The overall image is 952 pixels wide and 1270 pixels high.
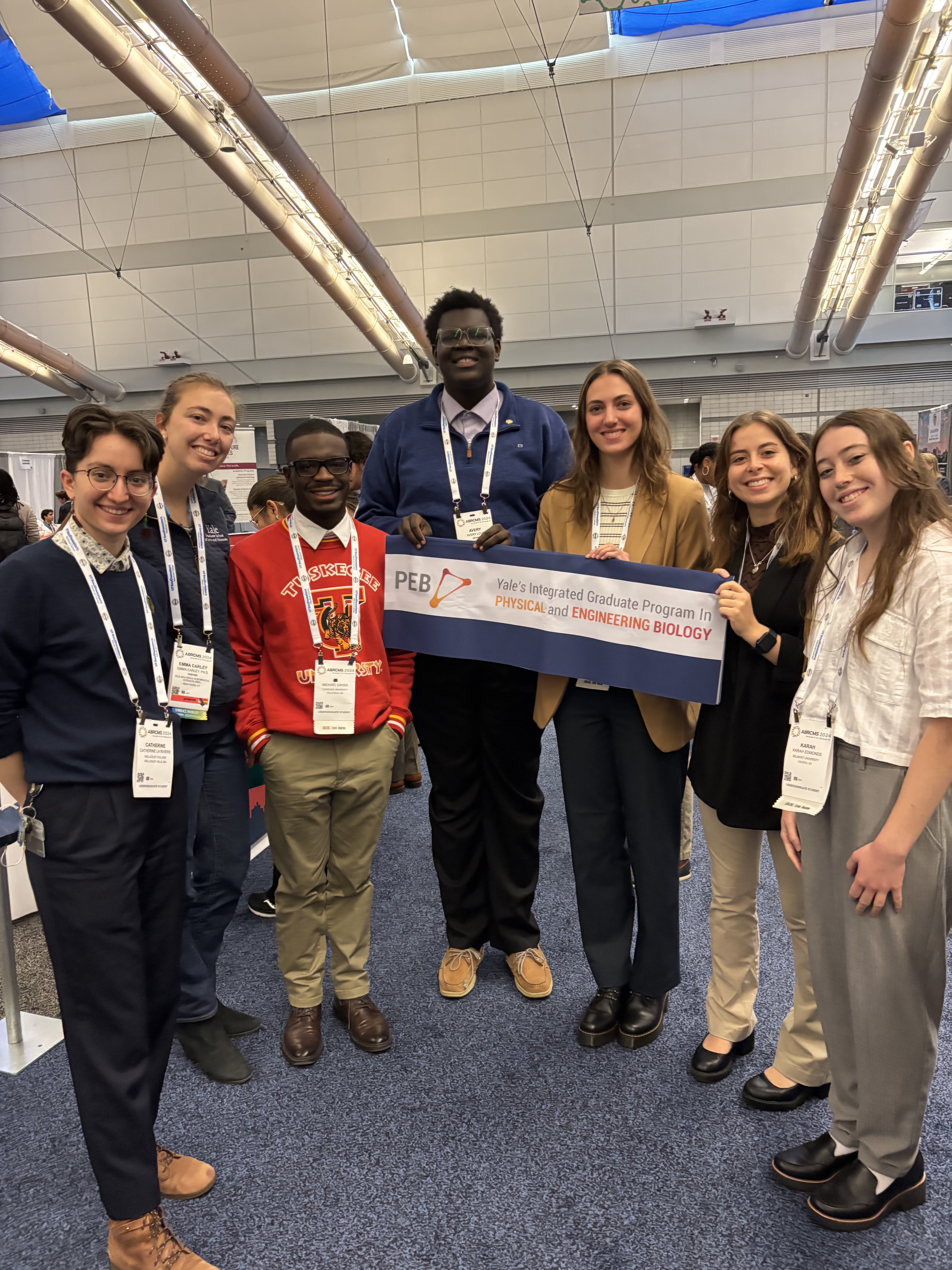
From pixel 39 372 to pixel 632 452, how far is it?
17.2 meters

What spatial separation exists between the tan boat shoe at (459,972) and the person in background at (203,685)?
0.70 meters

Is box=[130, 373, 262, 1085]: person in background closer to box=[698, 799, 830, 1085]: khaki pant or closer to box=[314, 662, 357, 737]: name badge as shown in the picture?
box=[314, 662, 357, 737]: name badge

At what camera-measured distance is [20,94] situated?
15156 millimetres

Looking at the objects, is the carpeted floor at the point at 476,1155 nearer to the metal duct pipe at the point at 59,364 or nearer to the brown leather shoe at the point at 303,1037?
the brown leather shoe at the point at 303,1037

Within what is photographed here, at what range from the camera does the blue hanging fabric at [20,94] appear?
14367 mm

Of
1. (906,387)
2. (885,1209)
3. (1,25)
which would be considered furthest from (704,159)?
(885,1209)

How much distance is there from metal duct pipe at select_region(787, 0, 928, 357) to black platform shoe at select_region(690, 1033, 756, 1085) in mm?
9776

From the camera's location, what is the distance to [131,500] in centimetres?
161

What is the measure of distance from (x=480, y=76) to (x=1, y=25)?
26.0 feet

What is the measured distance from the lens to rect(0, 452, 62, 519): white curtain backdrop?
11.8 metres

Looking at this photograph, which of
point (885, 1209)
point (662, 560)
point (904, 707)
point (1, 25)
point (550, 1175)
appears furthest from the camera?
point (1, 25)

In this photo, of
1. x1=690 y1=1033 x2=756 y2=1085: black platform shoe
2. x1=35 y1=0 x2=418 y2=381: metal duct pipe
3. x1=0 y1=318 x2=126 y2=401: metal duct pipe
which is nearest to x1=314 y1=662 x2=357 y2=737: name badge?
x1=690 y1=1033 x2=756 y2=1085: black platform shoe

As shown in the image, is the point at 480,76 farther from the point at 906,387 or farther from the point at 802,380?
the point at 906,387

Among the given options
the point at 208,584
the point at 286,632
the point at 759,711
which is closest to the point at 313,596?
the point at 286,632
